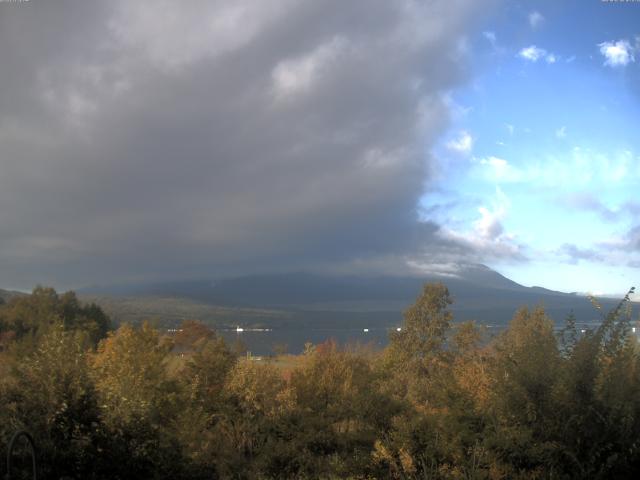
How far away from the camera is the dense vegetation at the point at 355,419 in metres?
8.33

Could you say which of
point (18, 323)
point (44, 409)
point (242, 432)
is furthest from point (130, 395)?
point (18, 323)

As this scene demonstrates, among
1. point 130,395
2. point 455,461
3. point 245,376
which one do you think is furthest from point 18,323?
point 455,461

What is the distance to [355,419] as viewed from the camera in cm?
1445

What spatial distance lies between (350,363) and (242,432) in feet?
14.0

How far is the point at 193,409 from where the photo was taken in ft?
52.4

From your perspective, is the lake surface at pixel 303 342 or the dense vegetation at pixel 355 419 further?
the lake surface at pixel 303 342

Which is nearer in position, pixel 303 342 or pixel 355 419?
pixel 355 419

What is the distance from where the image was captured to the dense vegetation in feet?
27.3

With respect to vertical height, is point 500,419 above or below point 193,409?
above

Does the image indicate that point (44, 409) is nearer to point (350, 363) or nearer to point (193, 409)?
point (193, 409)

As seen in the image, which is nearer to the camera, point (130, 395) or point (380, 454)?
point (380, 454)

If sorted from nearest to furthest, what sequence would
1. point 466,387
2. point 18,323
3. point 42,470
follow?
point 42,470, point 466,387, point 18,323

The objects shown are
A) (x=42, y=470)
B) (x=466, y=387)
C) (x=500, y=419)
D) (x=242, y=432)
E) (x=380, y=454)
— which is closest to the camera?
(x=42, y=470)

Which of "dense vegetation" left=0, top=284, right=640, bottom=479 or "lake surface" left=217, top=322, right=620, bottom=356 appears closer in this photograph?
"dense vegetation" left=0, top=284, right=640, bottom=479
